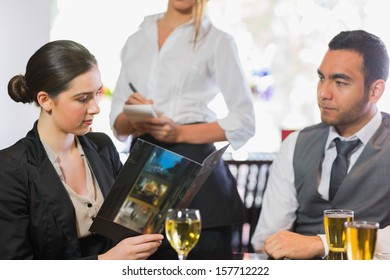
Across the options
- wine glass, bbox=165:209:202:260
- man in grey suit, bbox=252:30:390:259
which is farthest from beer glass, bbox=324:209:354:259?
man in grey suit, bbox=252:30:390:259

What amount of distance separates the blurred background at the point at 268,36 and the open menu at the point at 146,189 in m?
1.07

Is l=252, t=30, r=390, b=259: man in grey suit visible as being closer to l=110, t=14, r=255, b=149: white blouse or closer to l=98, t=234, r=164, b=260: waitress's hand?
l=110, t=14, r=255, b=149: white blouse

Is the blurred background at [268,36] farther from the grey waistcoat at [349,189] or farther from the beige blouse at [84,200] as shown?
the beige blouse at [84,200]

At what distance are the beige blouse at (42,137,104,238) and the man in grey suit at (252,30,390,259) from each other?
71cm

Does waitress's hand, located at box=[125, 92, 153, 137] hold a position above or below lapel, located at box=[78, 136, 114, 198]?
above

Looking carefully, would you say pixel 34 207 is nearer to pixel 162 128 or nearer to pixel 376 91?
pixel 162 128

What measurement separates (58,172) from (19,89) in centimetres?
32

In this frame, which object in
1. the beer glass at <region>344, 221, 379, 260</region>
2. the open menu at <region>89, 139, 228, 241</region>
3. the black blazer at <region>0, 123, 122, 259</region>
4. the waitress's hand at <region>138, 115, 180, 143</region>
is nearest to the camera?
the beer glass at <region>344, 221, 379, 260</region>

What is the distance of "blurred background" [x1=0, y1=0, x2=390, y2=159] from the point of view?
315 centimetres

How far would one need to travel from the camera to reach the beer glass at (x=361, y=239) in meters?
1.65

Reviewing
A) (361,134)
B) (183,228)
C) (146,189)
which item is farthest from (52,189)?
(361,134)

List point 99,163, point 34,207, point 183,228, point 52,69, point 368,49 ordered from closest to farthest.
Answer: point 183,228 < point 34,207 < point 52,69 < point 99,163 < point 368,49

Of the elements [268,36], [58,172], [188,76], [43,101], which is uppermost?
[268,36]

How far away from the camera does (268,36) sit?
10.4ft
